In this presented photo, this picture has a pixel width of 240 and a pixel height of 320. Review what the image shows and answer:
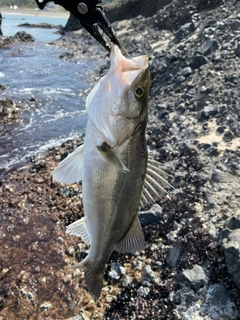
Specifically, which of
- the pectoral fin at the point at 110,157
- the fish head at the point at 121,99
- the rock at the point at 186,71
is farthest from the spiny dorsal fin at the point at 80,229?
the rock at the point at 186,71

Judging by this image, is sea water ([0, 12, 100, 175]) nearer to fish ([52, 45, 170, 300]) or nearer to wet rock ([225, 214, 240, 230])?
wet rock ([225, 214, 240, 230])

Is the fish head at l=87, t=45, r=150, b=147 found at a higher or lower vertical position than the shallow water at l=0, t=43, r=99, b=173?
higher

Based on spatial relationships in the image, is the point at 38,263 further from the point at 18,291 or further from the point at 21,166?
the point at 21,166

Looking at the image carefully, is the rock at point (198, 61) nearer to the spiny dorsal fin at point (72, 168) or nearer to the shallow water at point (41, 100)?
the shallow water at point (41, 100)

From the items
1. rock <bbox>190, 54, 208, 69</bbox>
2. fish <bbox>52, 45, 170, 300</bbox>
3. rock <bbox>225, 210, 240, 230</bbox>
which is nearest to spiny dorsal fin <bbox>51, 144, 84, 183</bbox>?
fish <bbox>52, 45, 170, 300</bbox>

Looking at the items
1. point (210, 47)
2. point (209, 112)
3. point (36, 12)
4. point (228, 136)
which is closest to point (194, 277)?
point (228, 136)

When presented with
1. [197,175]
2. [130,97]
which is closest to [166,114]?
[197,175]

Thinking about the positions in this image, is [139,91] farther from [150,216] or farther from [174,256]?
[150,216]
